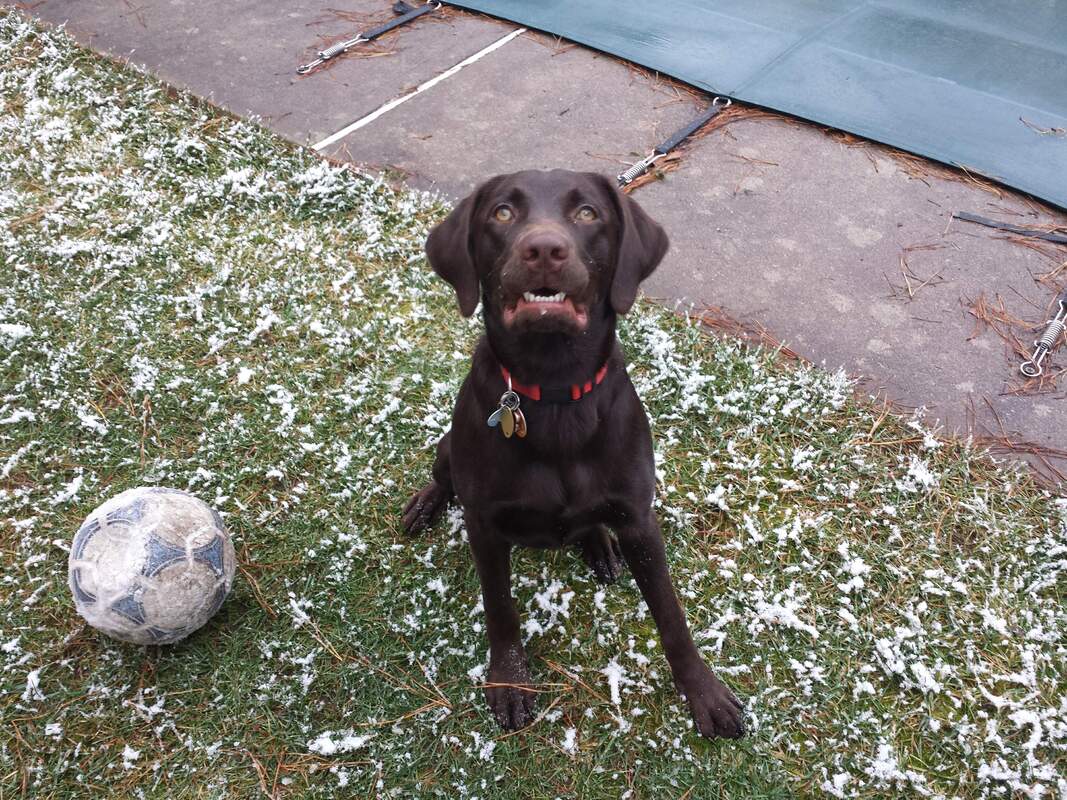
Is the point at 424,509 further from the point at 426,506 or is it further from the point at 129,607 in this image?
the point at 129,607

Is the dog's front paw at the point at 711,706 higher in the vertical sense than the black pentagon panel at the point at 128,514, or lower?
lower

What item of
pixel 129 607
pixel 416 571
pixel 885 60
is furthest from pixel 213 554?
pixel 885 60

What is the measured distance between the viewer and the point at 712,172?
4.32m

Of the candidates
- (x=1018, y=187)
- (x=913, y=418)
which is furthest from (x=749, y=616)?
(x=1018, y=187)

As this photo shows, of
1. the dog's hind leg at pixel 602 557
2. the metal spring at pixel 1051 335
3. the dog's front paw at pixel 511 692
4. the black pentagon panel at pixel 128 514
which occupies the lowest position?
the dog's front paw at pixel 511 692

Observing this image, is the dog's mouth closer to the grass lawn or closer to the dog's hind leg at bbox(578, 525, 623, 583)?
the dog's hind leg at bbox(578, 525, 623, 583)

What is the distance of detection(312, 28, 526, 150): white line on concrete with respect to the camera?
15.3 feet

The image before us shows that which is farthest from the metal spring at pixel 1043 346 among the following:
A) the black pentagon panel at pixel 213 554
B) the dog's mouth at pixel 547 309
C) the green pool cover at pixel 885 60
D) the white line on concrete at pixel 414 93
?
the white line on concrete at pixel 414 93

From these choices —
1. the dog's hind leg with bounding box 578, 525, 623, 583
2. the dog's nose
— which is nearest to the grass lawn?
the dog's hind leg with bounding box 578, 525, 623, 583

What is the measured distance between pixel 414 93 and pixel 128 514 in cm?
345

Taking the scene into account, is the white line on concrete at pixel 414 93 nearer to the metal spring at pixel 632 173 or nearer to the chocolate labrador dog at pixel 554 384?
the metal spring at pixel 632 173

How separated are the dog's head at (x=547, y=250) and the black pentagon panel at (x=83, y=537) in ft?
4.25

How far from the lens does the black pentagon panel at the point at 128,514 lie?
238 centimetres

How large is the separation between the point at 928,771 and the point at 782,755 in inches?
15.8
